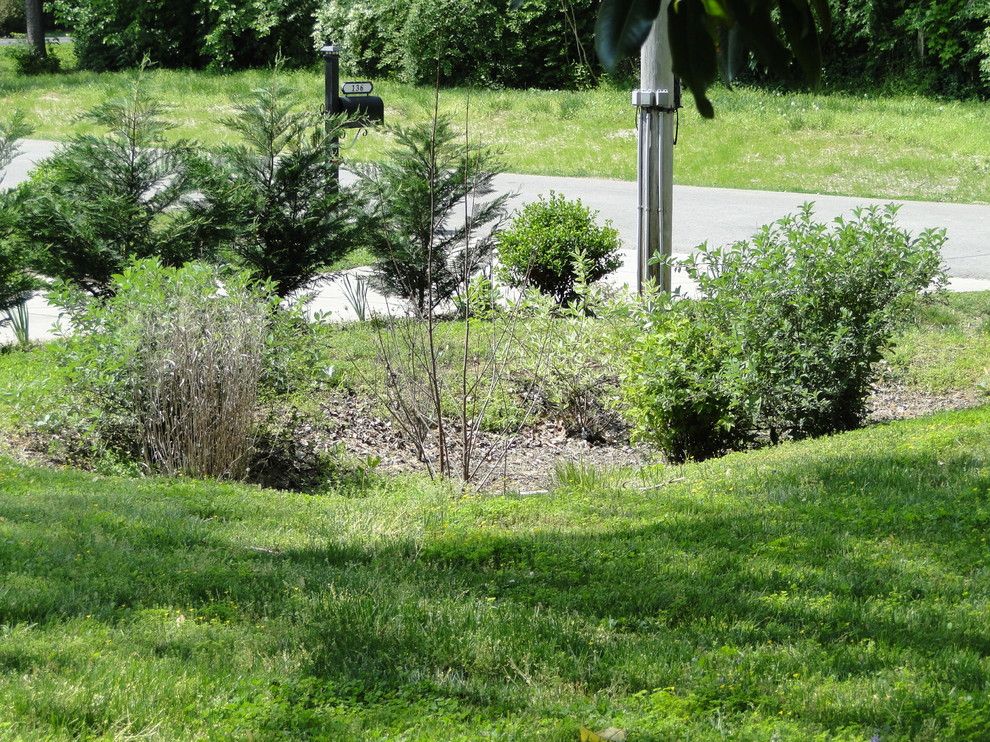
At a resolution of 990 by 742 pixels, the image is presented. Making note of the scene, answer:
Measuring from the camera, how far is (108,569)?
4535mm

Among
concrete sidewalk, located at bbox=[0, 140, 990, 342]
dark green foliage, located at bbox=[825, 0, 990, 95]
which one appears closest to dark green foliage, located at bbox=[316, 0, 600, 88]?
dark green foliage, located at bbox=[825, 0, 990, 95]

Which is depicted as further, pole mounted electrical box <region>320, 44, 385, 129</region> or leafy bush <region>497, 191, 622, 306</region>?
pole mounted electrical box <region>320, 44, 385, 129</region>

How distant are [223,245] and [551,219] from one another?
3.04 m

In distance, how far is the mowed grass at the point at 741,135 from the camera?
19.2 meters

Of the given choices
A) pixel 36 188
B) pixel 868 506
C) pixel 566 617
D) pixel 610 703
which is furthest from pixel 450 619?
pixel 36 188

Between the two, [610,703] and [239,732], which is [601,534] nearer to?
[610,703]

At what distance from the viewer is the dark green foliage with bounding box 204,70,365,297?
31.5 feet

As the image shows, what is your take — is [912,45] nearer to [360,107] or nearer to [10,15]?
[360,107]

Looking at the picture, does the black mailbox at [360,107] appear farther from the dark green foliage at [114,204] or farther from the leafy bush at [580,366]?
the leafy bush at [580,366]

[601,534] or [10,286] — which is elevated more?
[10,286]

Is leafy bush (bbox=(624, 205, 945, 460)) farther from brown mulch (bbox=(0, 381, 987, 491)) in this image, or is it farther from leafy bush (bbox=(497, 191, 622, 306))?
leafy bush (bbox=(497, 191, 622, 306))

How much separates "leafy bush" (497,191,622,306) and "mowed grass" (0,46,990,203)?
6.23 metres

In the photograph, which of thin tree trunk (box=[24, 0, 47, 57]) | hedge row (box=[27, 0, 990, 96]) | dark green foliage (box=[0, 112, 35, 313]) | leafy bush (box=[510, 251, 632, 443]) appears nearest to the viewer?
leafy bush (box=[510, 251, 632, 443])

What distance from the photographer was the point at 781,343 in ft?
23.2
